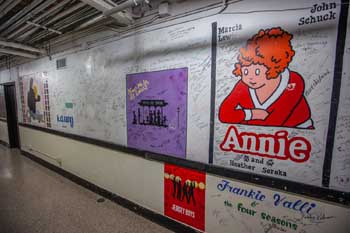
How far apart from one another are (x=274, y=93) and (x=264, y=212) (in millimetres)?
968

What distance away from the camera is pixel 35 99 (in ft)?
11.2

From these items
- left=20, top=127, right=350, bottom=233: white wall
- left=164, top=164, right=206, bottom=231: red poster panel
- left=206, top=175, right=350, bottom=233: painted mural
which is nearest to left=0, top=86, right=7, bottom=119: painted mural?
left=20, top=127, right=350, bottom=233: white wall

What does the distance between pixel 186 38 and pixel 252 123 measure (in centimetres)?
101

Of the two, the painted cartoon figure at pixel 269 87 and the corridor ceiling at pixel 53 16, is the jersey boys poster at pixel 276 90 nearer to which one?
the painted cartoon figure at pixel 269 87

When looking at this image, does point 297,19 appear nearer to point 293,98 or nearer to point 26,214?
point 293,98

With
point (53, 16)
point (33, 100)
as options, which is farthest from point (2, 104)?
point (53, 16)

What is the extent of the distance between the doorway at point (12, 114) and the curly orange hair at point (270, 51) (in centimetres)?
592

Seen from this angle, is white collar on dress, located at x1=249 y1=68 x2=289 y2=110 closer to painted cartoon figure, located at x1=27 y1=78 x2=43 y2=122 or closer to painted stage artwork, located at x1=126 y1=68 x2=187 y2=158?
painted stage artwork, located at x1=126 y1=68 x2=187 y2=158

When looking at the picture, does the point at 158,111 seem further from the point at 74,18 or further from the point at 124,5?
the point at 74,18

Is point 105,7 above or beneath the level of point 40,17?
beneath

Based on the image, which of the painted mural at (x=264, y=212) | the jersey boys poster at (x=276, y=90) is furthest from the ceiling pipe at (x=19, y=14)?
the painted mural at (x=264, y=212)

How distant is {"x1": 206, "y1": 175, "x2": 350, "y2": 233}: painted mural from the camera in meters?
1.04

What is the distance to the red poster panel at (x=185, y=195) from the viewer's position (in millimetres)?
1525

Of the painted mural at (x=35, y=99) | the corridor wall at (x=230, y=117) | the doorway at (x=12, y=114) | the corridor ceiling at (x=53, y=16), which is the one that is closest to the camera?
the corridor wall at (x=230, y=117)
